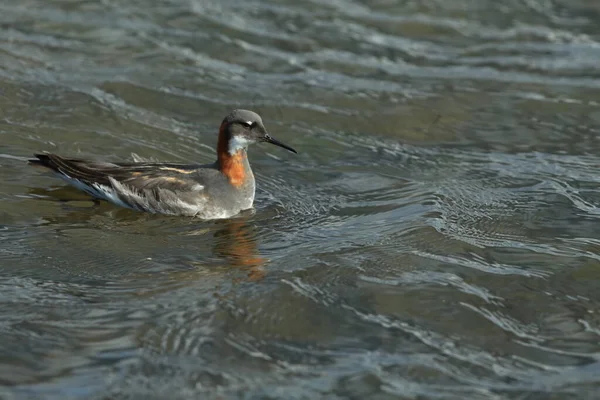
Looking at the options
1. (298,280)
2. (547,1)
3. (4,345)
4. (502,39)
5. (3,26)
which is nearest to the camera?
(4,345)

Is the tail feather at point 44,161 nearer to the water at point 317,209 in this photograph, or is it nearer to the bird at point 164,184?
the bird at point 164,184

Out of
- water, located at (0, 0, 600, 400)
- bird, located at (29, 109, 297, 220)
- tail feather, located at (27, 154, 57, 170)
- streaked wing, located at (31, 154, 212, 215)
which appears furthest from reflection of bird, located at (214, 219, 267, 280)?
tail feather, located at (27, 154, 57, 170)

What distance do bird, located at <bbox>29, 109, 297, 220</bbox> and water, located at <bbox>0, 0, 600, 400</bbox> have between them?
0.19 metres

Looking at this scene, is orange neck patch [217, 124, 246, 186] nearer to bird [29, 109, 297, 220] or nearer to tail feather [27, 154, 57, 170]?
bird [29, 109, 297, 220]

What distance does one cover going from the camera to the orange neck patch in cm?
1060

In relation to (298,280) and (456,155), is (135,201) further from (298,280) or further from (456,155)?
(456,155)

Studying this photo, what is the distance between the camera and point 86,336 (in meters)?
7.41

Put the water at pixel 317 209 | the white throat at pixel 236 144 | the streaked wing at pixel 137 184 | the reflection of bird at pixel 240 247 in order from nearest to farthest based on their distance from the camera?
the water at pixel 317 209 < the reflection of bird at pixel 240 247 < the streaked wing at pixel 137 184 < the white throat at pixel 236 144

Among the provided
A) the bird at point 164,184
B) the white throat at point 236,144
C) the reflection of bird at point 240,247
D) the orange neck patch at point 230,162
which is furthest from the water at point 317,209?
the white throat at point 236,144

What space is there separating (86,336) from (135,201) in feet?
10.1

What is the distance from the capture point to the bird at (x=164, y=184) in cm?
1031

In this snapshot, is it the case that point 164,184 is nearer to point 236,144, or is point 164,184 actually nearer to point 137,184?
point 137,184

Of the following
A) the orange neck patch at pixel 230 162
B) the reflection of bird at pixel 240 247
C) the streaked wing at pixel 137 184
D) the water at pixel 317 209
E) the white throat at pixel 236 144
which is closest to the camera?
the water at pixel 317 209

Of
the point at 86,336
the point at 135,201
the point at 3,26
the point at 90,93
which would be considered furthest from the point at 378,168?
the point at 3,26
